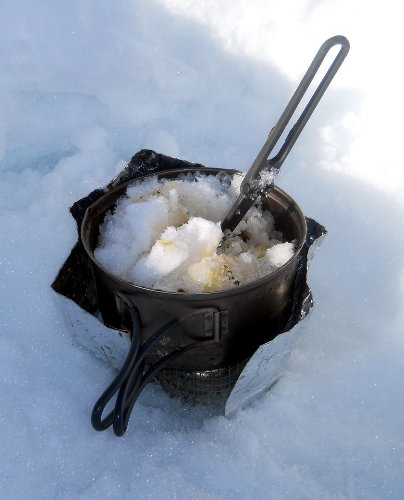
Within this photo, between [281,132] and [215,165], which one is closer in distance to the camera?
[281,132]

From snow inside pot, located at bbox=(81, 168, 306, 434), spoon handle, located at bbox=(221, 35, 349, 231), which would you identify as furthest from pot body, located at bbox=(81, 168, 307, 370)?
spoon handle, located at bbox=(221, 35, 349, 231)

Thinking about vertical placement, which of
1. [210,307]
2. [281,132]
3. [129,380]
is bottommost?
[129,380]

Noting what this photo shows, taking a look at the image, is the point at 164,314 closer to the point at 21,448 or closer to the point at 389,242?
the point at 21,448

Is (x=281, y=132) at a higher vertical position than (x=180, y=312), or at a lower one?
higher

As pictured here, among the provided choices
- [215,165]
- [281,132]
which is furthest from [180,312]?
[215,165]

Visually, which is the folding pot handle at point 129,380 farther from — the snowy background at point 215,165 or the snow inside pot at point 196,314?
the snowy background at point 215,165

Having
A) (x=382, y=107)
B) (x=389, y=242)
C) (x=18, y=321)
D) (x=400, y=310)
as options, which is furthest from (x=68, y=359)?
(x=382, y=107)

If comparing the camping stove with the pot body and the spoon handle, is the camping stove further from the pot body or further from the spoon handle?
the spoon handle

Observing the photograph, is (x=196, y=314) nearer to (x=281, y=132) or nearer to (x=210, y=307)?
(x=210, y=307)
